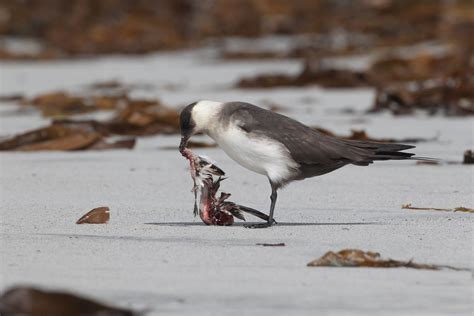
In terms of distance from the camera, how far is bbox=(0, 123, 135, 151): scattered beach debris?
669 centimetres

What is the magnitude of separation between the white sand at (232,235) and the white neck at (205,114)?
391 millimetres

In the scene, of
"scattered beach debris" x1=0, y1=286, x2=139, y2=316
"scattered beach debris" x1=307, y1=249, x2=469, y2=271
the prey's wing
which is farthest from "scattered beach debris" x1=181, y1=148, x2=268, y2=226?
"scattered beach debris" x1=0, y1=286, x2=139, y2=316

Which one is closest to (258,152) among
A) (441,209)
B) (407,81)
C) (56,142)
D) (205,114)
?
(205,114)

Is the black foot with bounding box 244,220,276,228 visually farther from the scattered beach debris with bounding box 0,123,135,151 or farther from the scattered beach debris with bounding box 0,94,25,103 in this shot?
the scattered beach debris with bounding box 0,94,25,103

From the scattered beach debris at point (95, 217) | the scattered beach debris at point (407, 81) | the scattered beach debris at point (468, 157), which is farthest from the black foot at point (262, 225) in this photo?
the scattered beach debris at point (407, 81)

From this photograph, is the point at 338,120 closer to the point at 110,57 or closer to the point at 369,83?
the point at 369,83

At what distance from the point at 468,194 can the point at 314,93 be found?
18.1ft

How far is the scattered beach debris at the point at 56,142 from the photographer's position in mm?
6691

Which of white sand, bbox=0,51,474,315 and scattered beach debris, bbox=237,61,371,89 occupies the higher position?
scattered beach debris, bbox=237,61,371,89

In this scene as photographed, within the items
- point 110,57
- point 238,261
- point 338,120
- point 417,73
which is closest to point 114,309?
point 238,261

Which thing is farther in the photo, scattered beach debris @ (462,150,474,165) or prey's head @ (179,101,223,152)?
scattered beach debris @ (462,150,474,165)

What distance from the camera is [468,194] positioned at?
200 inches

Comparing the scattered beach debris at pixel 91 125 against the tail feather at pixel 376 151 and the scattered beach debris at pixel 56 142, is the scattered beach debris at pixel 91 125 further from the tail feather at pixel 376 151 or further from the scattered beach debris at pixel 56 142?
the tail feather at pixel 376 151

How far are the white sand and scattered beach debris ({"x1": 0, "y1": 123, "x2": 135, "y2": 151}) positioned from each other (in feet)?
0.27
